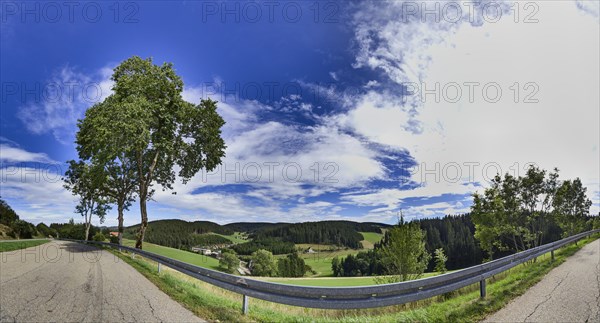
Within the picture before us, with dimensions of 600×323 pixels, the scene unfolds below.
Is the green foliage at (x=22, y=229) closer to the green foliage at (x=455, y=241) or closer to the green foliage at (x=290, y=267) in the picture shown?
the green foliage at (x=290, y=267)

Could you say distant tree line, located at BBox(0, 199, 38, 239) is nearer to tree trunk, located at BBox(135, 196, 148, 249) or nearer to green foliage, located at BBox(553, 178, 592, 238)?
tree trunk, located at BBox(135, 196, 148, 249)

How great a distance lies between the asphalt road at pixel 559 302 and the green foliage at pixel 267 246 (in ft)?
356

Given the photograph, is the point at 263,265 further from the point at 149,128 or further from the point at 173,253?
the point at 149,128

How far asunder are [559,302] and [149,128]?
25.2 meters

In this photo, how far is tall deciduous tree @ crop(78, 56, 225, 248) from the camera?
2097 cm

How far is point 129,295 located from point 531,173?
148ft

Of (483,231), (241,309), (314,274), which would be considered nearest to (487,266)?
(241,309)

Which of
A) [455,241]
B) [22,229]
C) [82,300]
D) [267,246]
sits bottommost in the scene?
[267,246]

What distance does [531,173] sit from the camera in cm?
3831

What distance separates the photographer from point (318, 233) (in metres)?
183

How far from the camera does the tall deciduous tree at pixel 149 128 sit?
21.0 m

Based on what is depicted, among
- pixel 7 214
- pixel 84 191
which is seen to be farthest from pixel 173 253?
pixel 7 214

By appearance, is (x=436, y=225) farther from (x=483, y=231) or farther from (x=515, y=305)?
(x=515, y=305)

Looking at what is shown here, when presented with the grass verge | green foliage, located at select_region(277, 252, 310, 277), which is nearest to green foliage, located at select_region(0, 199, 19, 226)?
the grass verge
